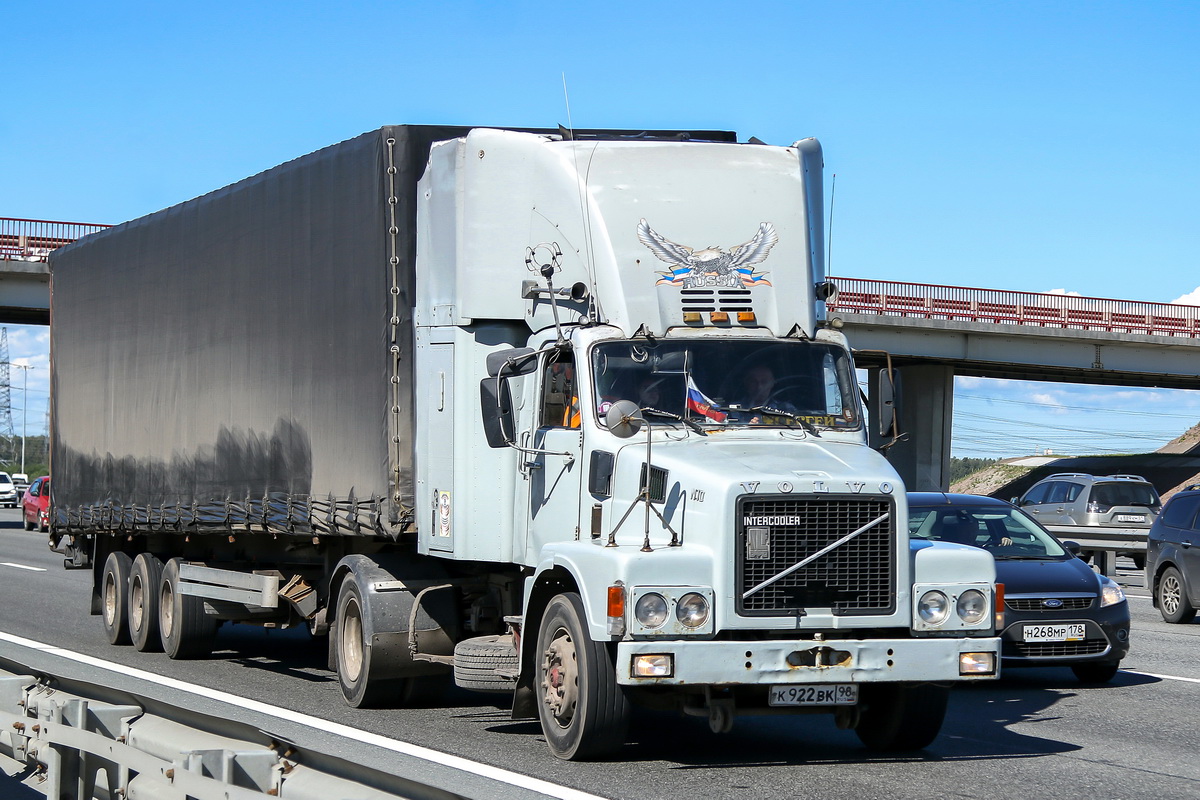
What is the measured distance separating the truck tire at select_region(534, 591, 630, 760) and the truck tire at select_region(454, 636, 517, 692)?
62 centimetres

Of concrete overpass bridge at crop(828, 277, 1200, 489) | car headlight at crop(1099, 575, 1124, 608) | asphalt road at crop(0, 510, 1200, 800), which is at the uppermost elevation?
concrete overpass bridge at crop(828, 277, 1200, 489)

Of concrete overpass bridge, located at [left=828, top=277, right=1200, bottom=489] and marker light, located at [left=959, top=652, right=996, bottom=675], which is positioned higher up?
concrete overpass bridge, located at [left=828, top=277, right=1200, bottom=489]

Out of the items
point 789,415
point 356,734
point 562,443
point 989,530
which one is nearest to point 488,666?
point 356,734

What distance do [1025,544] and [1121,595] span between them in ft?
3.84

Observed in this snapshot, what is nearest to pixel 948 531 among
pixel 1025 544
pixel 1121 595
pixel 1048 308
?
pixel 1025 544

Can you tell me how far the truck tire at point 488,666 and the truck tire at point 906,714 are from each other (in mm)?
2281

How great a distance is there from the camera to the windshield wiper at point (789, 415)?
9781mm

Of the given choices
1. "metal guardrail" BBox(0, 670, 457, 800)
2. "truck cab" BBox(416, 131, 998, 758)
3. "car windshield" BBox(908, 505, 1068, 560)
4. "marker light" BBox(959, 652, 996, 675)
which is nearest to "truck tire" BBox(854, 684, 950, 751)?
"truck cab" BBox(416, 131, 998, 758)

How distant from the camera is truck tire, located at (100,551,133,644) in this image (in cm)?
1691

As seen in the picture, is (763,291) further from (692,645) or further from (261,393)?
(261,393)

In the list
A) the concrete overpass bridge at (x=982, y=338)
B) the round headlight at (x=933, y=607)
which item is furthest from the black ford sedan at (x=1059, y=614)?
the concrete overpass bridge at (x=982, y=338)

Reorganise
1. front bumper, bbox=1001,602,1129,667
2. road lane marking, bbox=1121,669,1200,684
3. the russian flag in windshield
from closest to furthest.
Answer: the russian flag in windshield → front bumper, bbox=1001,602,1129,667 → road lane marking, bbox=1121,669,1200,684

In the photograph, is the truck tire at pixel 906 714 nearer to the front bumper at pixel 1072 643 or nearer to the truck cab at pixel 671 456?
the truck cab at pixel 671 456

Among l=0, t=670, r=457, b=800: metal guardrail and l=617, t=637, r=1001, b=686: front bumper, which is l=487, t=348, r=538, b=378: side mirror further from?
l=0, t=670, r=457, b=800: metal guardrail
